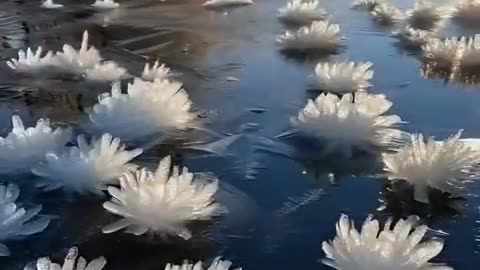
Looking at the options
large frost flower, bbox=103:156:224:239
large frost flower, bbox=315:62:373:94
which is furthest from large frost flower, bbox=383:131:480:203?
large frost flower, bbox=315:62:373:94

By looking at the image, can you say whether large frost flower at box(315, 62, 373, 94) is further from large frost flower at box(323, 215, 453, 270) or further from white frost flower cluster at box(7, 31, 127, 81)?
large frost flower at box(323, 215, 453, 270)

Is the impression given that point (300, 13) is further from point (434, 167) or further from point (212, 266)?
point (212, 266)

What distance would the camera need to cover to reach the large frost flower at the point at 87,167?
3.89ft

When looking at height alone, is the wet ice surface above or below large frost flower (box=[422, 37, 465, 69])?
below

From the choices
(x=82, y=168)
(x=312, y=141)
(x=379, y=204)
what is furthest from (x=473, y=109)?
(x=82, y=168)

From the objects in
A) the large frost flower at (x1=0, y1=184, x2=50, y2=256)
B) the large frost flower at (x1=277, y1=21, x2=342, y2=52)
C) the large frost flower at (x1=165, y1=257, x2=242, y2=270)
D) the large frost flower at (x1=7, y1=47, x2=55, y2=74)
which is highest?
the large frost flower at (x1=165, y1=257, x2=242, y2=270)

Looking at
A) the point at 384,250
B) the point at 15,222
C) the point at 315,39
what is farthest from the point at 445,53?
the point at 15,222

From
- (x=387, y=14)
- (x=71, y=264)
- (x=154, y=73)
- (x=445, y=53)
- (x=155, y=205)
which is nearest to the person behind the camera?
(x=71, y=264)

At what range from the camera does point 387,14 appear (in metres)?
2.39

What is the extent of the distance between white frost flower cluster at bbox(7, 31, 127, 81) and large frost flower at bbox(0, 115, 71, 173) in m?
0.43

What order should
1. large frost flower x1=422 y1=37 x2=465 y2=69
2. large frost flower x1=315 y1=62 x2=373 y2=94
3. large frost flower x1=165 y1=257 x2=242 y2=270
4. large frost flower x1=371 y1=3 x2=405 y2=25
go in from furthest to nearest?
large frost flower x1=371 y1=3 x2=405 y2=25
large frost flower x1=422 y1=37 x2=465 y2=69
large frost flower x1=315 y1=62 x2=373 y2=94
large frost flower x1=165 y1=257 x2=242 y2=270

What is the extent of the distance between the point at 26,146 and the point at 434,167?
2.19 feet

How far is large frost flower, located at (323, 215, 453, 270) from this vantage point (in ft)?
3.01

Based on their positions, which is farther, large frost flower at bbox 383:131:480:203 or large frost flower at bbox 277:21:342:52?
large frost flower at bbox 277:21:342:52
